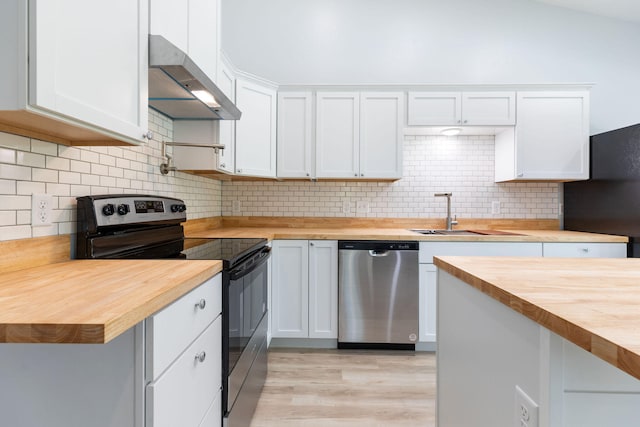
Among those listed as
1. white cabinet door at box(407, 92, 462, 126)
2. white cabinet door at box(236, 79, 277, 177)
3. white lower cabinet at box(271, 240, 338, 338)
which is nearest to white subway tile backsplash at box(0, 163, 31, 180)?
white cabinet door at box(236, 79, 277, 177)

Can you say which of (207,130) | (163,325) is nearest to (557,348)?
(163,325)

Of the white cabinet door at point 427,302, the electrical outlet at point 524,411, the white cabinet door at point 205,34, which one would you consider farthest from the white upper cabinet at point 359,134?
the electrical outlet at point 524,411

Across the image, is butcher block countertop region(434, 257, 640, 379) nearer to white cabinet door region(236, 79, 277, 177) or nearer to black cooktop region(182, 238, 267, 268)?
black cooktop region(182, 238, 267, 268)

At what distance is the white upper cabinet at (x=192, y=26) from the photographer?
1.40 metres

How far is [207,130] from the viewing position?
2348 mm

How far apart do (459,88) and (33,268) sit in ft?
10.1

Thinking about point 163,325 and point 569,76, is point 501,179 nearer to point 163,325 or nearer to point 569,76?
point 569,76

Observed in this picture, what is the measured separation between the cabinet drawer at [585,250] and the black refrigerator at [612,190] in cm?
7

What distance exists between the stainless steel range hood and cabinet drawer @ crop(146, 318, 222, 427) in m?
1.07

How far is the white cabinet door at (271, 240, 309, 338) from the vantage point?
8.57 ft

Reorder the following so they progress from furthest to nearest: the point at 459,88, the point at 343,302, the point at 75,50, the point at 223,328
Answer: the point at 459,88 → the point at 343,302 → the point at 223,328 → the point at 75,50

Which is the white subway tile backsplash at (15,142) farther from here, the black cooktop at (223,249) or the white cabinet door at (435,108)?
the white cabinet door at (435,108)

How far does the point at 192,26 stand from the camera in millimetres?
1690

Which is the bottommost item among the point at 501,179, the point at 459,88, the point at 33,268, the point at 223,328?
the point at 223,328
